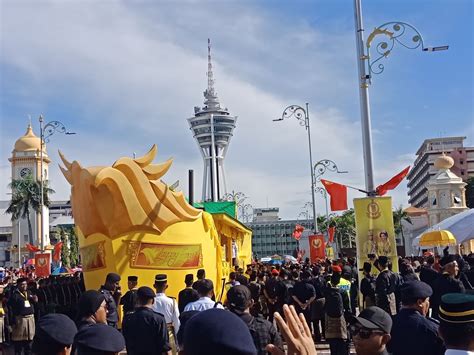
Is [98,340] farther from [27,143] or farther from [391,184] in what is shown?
[27,143]

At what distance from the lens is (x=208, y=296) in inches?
301

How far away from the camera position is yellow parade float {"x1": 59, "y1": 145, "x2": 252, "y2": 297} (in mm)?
14773

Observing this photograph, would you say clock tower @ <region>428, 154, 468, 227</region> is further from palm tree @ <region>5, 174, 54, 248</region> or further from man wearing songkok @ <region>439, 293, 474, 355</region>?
man wearing songkok @ <region>439, 293, 474, 355</region>

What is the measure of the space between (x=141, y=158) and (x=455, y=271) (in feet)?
28.6

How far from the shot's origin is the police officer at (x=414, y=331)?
488cm

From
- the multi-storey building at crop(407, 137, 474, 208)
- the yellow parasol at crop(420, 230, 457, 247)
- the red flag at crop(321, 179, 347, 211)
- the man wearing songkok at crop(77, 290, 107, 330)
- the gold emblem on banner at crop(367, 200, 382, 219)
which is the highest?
the multi-storey building at crop(407, 137, 474, 208)

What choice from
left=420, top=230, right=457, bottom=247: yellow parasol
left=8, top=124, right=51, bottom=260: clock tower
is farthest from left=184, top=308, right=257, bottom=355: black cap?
left=8, top=124, right=51, bottom=260: clock tower

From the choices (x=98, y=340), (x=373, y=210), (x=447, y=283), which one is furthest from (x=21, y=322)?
(x=98, y=340)

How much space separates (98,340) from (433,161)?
108m

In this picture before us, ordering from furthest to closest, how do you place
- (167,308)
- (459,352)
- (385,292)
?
1. (385,292)
2. (167,308)
3. (459,352)

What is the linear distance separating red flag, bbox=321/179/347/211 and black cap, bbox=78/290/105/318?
8929 mm

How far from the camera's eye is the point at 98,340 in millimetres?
3254

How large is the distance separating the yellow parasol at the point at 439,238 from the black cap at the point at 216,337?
1859 centimetres

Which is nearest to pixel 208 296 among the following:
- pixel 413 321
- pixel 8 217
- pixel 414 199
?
pixel 413 321
